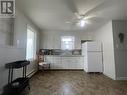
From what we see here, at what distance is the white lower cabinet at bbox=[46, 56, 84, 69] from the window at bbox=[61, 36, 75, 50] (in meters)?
0.78

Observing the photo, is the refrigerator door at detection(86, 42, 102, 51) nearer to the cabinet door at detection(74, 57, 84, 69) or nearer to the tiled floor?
the cabinet door at detection(74, 57, 84, 69)

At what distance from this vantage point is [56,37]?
6.21m

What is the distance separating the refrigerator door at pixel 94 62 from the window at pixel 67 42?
160 cm

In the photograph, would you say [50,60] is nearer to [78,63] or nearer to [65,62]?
[65,62]

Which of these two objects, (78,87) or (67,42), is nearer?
(78,87)

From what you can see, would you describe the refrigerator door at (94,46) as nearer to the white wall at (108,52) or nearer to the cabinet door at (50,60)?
the white wall at (108,52)

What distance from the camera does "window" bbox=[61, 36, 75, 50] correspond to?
6.25m

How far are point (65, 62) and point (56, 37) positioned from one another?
1670 millimetres

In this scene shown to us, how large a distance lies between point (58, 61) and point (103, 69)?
8.00 ft

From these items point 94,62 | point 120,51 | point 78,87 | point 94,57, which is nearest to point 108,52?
point 120,51

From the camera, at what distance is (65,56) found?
18.9 feet

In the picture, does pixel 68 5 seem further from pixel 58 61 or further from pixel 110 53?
pixel 58 61

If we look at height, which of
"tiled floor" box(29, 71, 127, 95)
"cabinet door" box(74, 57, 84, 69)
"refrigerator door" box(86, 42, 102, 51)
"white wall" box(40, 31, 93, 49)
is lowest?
"tiled floor" box(29, 71, 127, 95)

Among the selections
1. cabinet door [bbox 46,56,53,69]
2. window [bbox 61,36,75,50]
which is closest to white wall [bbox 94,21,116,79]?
window [bbox 61,36,75,50]
